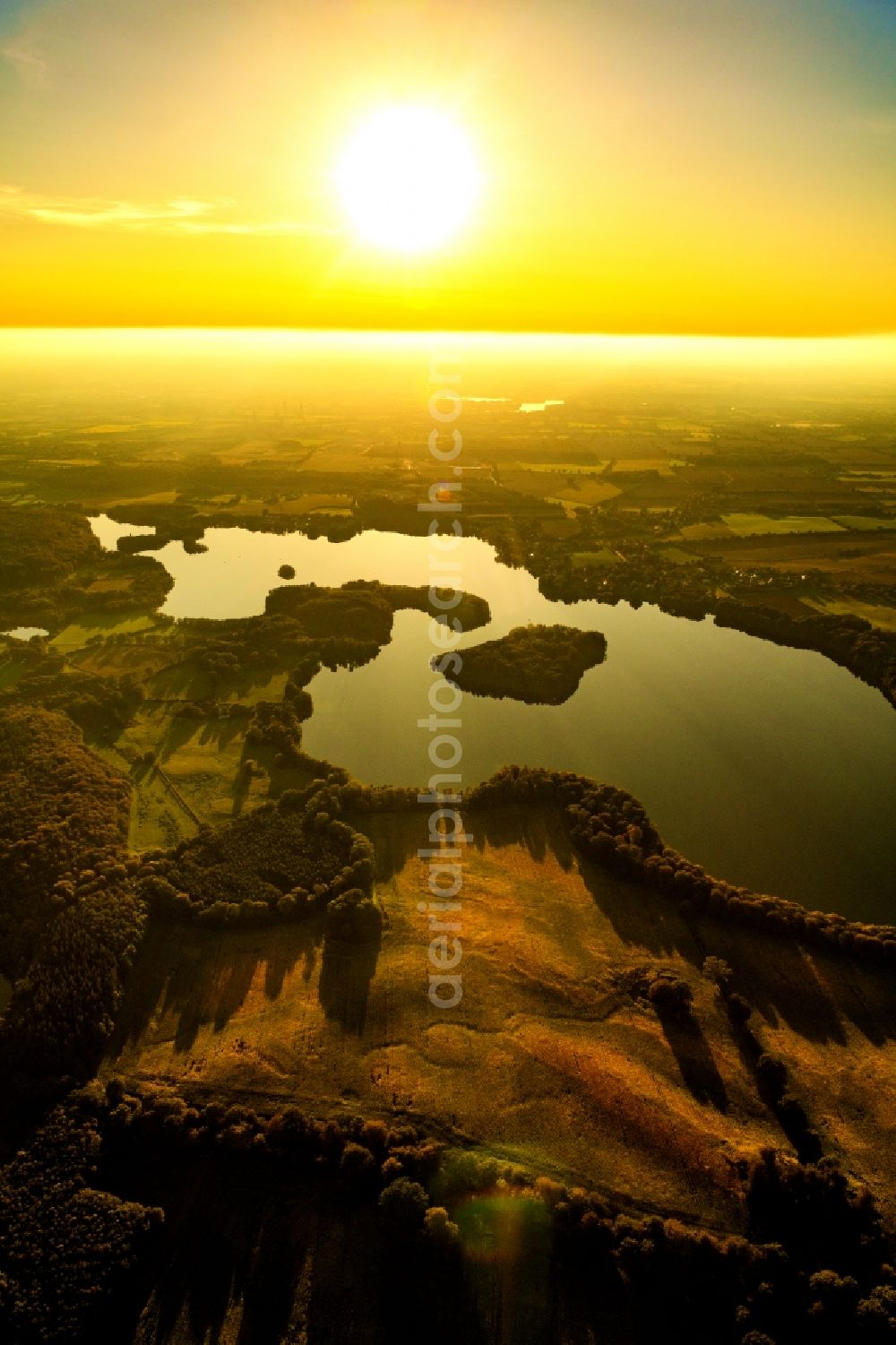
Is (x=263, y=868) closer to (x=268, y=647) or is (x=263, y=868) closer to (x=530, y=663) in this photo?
(x=268, y=647)

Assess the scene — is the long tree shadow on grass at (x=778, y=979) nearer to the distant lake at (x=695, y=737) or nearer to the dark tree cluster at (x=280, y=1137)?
the distant lake at (x=695, y=737)

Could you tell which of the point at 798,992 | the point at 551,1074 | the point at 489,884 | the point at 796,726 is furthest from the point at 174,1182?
the point at 796,726

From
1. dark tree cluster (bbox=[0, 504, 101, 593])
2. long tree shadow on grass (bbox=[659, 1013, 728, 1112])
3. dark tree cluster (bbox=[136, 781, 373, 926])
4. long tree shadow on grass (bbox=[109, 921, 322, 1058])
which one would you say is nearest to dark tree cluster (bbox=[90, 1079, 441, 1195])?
long tree shadow on grass (bbox=[109, 921, 322, 1058])

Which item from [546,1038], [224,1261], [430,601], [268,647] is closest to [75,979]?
[224,1261]

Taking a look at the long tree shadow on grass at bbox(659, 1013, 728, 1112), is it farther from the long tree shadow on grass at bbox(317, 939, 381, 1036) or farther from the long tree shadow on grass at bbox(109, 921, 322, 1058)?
the long tree shadow on grass at bbox(109, 921, 322, 1058)

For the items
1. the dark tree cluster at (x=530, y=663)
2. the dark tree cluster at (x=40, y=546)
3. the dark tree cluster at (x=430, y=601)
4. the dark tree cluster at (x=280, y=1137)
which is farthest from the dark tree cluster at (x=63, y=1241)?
the dark tree cluster at (x=40, y=546)

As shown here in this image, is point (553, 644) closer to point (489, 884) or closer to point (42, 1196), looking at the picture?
point (489, 884)

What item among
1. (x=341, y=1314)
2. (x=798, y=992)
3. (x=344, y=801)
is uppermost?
A: (x=344, y=801)
